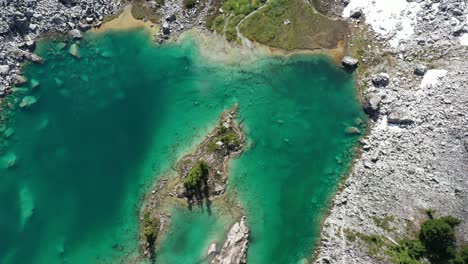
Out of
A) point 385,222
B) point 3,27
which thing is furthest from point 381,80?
point 3,27

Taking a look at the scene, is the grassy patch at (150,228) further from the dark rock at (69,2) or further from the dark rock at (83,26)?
the dark rock at (69,2)

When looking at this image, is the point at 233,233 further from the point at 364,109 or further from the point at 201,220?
the point at 364,109

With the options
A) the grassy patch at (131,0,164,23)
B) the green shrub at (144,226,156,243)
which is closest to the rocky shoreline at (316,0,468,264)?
the green shrub at (144,226,156,243)

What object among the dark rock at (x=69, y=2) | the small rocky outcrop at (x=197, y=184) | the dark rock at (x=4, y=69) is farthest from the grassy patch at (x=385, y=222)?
the dark rock at (x=4, y=69)

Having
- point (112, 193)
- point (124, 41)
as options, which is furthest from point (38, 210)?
point (124, 41)

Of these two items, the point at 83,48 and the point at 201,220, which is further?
the point at 83,48

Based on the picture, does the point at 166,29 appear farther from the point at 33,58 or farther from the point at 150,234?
the point at 150,234
